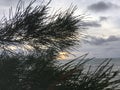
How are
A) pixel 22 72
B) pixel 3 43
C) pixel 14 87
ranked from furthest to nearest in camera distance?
pixel 3 43
pixel 22 72
pixel 14 87

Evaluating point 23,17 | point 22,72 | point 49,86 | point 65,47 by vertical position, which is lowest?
point 49,86

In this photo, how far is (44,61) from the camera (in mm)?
3865

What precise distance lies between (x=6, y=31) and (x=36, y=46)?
0.42 metres

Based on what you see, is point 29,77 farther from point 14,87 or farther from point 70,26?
point 70,26

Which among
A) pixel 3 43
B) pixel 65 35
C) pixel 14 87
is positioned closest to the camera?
pixel 14 87

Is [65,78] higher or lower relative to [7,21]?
lower

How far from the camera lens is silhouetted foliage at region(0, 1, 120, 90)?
11.5ft

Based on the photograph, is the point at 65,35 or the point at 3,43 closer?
the point at 3,43

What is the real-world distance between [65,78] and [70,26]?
0.94 m

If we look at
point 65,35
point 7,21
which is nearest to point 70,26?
point 65,35

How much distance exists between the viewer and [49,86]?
11.1ft

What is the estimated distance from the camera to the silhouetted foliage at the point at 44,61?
3.49 m

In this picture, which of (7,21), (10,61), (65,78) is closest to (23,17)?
(7,21)

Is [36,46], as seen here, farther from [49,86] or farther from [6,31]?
[49,86]
